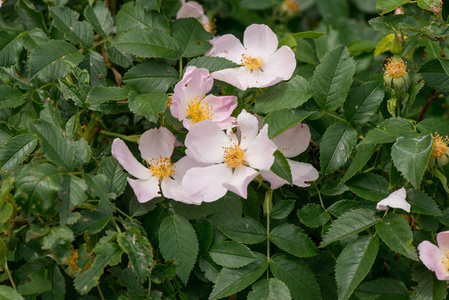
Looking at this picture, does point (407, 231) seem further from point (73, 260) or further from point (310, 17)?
point (310, 17)

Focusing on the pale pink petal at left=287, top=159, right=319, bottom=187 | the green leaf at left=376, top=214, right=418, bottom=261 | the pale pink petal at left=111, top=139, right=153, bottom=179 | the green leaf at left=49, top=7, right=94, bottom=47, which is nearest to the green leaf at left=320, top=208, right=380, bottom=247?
the green leaf at left=376, top=214, right=418, bottom=261

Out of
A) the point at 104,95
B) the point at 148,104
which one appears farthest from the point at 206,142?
the point at 104,95

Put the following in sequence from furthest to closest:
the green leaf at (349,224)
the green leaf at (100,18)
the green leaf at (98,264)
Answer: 1. the green leaf at (100,18)
2. the green leaf at (349,224)
3. the green leaf at (98,264)

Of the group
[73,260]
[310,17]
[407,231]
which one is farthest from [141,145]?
[310,17]

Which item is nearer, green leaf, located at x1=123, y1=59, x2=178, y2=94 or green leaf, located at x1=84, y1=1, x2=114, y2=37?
green leaf, located at x1=123, y1=59, x2=178, y2=94

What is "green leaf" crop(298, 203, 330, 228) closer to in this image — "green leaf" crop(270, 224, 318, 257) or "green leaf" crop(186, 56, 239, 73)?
"green leaf" crop(270, 224, 318, 257)

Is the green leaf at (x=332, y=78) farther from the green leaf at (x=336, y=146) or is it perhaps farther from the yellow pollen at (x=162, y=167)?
the yellow pollen at (x=162, y=167)

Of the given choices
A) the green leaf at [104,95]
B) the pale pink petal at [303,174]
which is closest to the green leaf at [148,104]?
the green leaf at [104,95]
